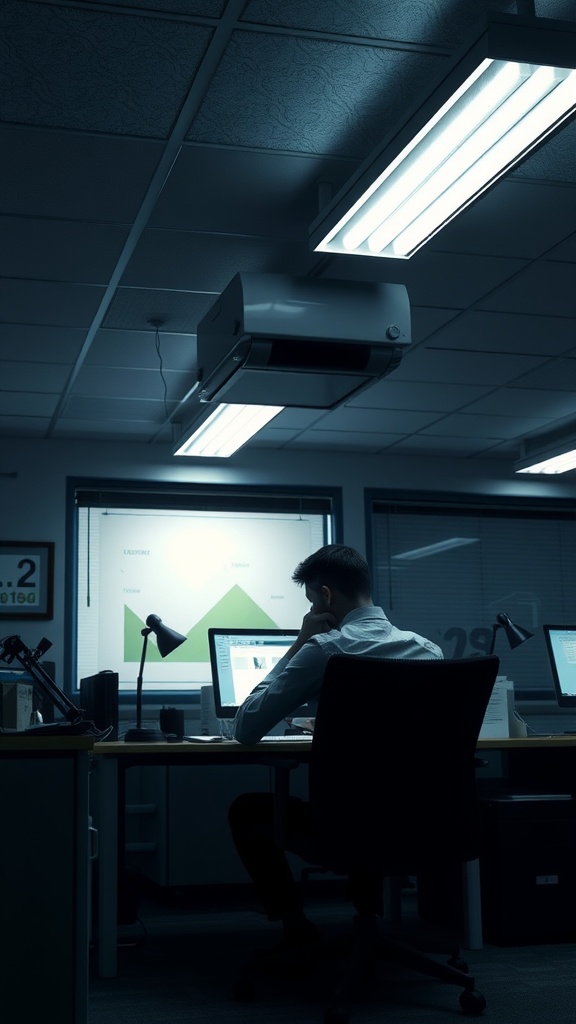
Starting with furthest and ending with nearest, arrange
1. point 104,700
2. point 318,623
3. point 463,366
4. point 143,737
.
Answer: point 463,366, point 104,700, point 143,737, point 318,623

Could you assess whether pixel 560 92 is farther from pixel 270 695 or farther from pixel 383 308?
pixel 270 695

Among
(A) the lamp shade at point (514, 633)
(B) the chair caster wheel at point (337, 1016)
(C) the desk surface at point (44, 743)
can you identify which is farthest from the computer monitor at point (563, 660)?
(C) the desk surface at point (44, 743)

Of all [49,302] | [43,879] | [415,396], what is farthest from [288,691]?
[415,396]

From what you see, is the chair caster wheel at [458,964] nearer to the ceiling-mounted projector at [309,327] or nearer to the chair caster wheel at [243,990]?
the chair caster wheel at [243,990]

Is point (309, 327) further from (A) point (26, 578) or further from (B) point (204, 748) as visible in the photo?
(A) point (26, 578)

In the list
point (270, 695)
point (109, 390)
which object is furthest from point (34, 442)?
point (270, 695)

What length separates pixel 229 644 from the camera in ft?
14.4

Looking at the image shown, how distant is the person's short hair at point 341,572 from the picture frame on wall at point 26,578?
3202 millimetres

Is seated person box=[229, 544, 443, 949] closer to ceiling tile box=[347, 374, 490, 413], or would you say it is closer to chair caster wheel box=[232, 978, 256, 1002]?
chair caster wheel box=[232, 978, 256, 1002]

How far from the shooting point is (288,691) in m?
3.02

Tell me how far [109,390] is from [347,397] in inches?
71.5

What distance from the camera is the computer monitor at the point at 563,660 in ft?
15.5

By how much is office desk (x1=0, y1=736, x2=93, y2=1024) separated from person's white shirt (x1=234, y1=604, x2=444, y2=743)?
938 millimetres

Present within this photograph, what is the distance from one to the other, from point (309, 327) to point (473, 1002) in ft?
7.00
